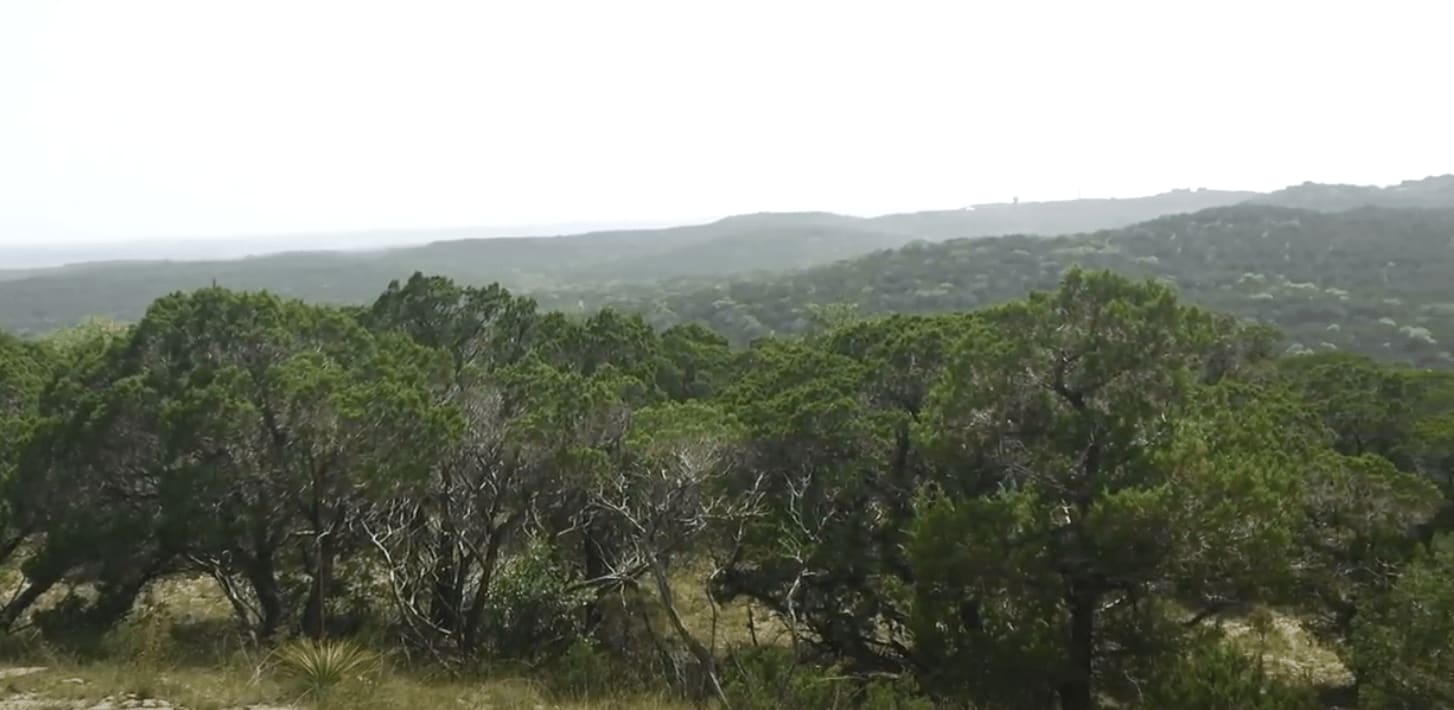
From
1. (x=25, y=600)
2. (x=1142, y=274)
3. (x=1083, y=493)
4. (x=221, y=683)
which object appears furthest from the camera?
(x=1142, y=274)

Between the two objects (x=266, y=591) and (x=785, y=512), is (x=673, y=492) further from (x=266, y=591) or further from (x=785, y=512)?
(x=266, y=591)

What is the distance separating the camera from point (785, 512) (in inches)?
462

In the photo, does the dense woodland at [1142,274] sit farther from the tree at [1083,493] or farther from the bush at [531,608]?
the bush at [531,608]

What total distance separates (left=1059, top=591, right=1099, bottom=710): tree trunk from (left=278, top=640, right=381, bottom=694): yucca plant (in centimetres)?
663

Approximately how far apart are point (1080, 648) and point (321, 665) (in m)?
7.09

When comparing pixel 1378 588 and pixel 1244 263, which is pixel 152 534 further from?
pixel 1244 263

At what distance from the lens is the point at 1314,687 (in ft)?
39.8

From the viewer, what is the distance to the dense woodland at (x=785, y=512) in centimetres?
926

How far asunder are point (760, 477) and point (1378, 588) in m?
7.29

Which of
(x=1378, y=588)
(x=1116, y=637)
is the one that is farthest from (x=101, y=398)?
(x=1378, y=588)

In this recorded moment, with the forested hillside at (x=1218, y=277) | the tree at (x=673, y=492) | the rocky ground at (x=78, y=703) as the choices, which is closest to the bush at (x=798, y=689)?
the tree at (x=673, y=492)

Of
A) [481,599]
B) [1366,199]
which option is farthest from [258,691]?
[1366,199]

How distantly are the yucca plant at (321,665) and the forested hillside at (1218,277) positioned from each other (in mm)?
63098

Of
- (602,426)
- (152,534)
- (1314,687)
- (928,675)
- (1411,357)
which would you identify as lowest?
(1411,357)
